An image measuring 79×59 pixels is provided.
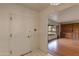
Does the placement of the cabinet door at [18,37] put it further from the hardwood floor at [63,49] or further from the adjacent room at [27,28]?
the hardwood floor at [63,49]

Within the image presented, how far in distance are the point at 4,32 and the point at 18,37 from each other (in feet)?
1.66

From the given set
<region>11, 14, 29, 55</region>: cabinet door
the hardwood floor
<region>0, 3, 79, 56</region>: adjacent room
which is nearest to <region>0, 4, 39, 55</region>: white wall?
<region>0, 3, 79, 56</region>: adjacent room

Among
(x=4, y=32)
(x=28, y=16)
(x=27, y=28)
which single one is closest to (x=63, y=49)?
(x=27, y=28)

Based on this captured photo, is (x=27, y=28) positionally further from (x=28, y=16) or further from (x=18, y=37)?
(x=18, y=37)

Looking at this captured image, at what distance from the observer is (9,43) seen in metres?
3.50

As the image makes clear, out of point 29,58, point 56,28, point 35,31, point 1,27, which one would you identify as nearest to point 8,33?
point 1,27

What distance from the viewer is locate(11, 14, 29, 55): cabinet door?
3615 millimetres

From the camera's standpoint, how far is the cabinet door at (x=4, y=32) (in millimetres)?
3384

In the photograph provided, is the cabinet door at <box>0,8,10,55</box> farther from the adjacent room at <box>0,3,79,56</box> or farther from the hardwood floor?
the hardwood floor

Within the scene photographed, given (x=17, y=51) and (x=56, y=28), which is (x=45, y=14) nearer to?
(x=17, y=51)

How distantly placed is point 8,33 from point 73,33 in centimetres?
716

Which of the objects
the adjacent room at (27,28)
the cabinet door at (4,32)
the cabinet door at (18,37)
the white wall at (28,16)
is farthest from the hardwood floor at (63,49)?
the cabinet door at (4,32)

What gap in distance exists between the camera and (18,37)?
12.3 feet

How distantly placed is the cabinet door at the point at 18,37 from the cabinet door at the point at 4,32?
0.63 ft
